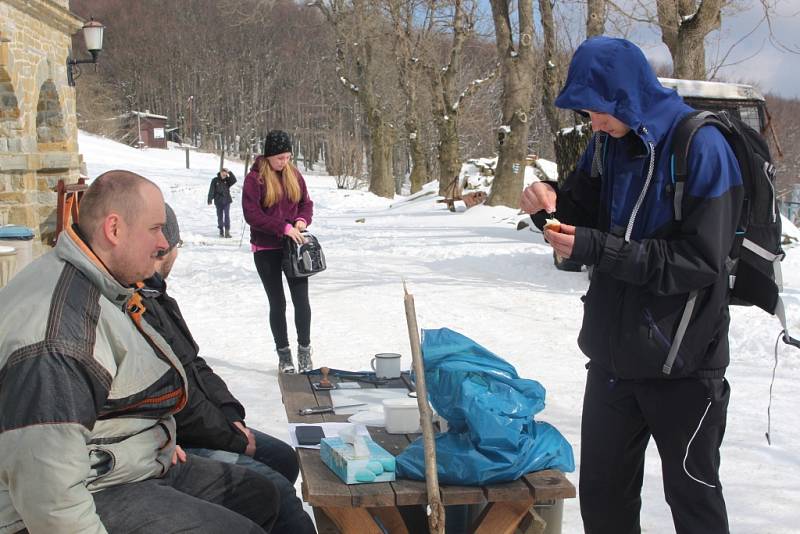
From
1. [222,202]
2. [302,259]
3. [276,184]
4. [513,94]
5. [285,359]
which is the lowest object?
[285,359]

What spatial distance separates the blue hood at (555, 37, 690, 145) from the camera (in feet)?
8.13

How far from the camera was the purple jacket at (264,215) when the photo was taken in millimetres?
5527

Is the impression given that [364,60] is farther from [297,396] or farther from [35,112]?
[297,396]

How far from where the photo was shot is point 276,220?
5.53 meters

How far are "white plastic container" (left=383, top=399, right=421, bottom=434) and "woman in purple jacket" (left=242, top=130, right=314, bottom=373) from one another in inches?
104

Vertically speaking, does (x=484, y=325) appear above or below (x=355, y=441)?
below

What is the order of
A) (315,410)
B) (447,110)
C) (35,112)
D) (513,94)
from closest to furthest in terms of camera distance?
(315,410) < (35,112) < (513,94) < (447,110)

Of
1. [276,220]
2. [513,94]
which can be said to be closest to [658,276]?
[276,220]

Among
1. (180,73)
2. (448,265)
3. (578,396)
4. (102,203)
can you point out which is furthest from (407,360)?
(180,73)

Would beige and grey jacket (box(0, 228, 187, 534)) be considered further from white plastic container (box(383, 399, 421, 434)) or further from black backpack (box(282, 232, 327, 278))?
black backpack (box(282, 232, 327, 278))

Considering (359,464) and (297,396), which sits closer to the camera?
(359,464)

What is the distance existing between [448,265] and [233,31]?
77332 millimetres

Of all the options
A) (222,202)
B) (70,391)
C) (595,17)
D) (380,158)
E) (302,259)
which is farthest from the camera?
(380,158)

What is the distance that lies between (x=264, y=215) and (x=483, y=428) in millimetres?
3357
